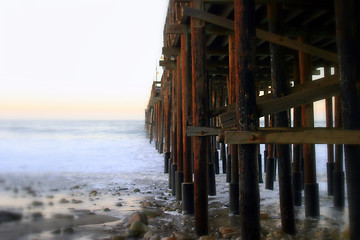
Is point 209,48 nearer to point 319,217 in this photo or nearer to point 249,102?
point 319,217

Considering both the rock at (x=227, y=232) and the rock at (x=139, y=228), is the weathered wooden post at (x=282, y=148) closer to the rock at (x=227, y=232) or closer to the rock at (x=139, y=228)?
the rock at (x=227, y=232)

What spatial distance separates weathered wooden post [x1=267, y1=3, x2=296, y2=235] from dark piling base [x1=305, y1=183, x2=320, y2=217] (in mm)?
1009

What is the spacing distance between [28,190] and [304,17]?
7444 mm

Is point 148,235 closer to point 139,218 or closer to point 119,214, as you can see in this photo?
point 139,218

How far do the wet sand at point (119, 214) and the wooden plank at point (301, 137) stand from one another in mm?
1947

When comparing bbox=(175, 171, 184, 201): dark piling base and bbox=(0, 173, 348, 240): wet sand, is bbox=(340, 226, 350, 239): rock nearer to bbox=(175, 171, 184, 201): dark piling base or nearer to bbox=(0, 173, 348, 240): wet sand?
bbox=(0, 173, 348, 240): wet sand

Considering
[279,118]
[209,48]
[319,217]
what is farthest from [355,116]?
[209,48]

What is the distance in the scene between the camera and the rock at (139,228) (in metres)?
4.85

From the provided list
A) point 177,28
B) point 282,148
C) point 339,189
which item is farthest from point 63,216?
point 339,189

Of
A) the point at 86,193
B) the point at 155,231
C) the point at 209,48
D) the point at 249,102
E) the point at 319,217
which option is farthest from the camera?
the point at 86,193

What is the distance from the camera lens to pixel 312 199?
536cm

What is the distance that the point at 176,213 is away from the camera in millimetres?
5934

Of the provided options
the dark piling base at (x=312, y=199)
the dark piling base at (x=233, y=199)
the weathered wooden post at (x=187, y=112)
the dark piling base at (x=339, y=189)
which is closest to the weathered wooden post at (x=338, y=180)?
the dark piling base at (x=339, y=189)

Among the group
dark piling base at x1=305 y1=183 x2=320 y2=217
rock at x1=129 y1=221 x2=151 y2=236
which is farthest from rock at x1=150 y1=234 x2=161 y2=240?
dark piling base at x1=305 y1=183 x2=320 y2=217
